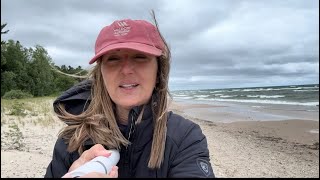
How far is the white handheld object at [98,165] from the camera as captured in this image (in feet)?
3.24

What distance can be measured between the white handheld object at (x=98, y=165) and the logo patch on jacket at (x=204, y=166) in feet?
1.17

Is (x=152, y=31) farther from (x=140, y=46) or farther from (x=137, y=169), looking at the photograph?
(x=137, y=169)

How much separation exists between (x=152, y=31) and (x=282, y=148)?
11694 millimetres

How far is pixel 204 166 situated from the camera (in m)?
1.51

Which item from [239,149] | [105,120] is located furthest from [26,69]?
[105,120]

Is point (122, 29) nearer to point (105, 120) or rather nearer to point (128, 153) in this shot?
point (105, 120)

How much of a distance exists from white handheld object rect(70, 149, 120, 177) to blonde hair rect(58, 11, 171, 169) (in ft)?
0.66

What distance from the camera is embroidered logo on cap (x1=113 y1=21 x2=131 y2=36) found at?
1.62 meters

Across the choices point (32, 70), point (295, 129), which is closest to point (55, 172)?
point (295, 129)

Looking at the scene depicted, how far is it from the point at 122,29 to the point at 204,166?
718mm

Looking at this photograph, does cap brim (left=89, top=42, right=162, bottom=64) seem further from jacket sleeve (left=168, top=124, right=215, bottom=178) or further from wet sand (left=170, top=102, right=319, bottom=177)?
wet sand (left=170, top=102, right=319, bottom=177)

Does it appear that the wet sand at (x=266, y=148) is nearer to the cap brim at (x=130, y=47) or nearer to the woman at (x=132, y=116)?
the woman at (x=132, y=116)

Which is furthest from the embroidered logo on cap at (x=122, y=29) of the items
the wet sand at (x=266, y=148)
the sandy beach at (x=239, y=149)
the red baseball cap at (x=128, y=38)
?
the wet sand at (x=266, y=148)

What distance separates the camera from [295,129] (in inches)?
643
